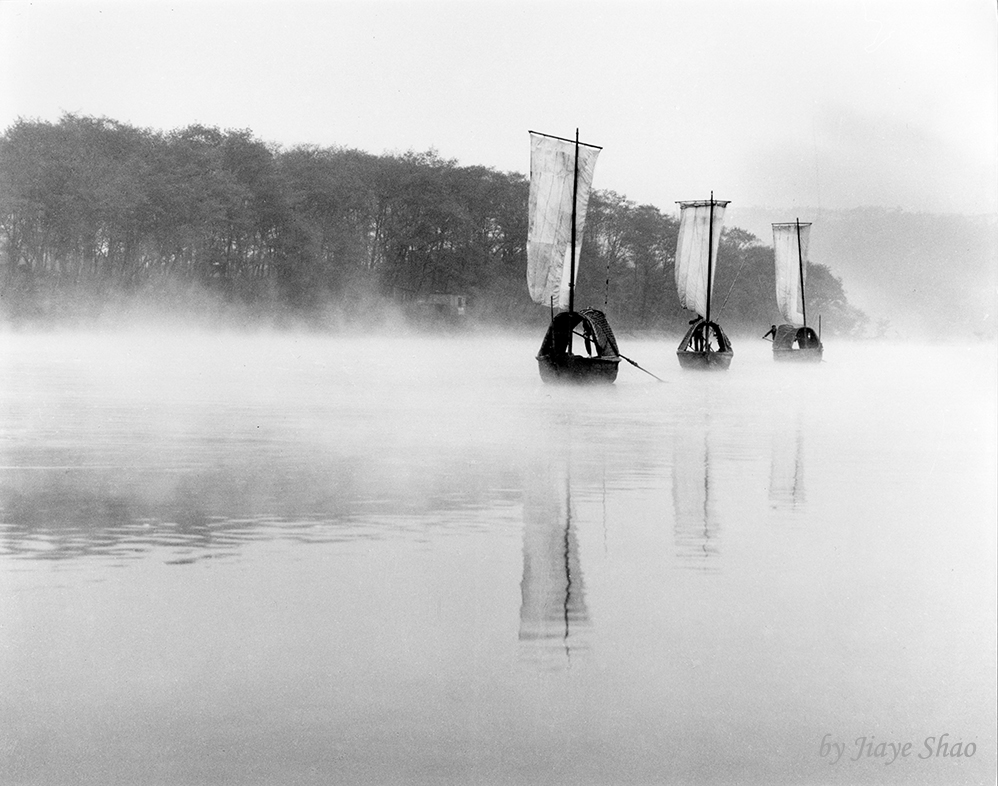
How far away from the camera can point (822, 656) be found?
24.8 ft

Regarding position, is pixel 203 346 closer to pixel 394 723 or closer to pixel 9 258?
pixel 9 258

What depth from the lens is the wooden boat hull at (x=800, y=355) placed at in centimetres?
6388

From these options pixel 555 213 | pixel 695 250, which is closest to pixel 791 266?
pixel 695 250

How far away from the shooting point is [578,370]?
37.2m

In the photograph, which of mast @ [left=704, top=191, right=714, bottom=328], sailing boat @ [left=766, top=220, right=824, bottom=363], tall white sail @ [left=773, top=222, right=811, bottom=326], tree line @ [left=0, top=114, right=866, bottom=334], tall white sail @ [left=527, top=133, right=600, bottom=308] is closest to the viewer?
tall white sail @ [left=527, top=133, right=600, bottom=308]

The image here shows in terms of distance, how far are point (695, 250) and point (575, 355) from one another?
915 inches

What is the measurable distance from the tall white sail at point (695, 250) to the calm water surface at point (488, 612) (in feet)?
127

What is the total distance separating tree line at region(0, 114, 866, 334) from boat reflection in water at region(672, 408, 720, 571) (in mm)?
45209

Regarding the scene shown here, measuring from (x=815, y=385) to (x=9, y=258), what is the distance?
120ft

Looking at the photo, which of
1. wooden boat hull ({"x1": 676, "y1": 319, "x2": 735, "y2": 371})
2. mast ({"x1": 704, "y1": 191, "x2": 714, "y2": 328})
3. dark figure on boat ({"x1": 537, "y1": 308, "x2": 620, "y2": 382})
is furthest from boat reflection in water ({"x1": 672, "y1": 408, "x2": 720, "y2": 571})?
mast ({"x1": 704, "y1": 191, "x2": 714, "y2": 328})

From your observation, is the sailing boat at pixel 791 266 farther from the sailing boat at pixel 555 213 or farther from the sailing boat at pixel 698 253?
the sailing boat at pixel 555 213

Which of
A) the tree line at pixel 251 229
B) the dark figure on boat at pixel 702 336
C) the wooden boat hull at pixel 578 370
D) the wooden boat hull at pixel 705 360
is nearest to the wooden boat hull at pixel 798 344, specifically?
the dark figure on boat at pixel 702 336

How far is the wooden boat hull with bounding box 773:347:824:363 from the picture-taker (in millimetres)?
63875

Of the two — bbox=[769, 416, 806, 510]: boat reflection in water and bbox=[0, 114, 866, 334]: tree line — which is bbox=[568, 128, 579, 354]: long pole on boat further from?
bbox=[0, 114, 866, 334]: tree line
